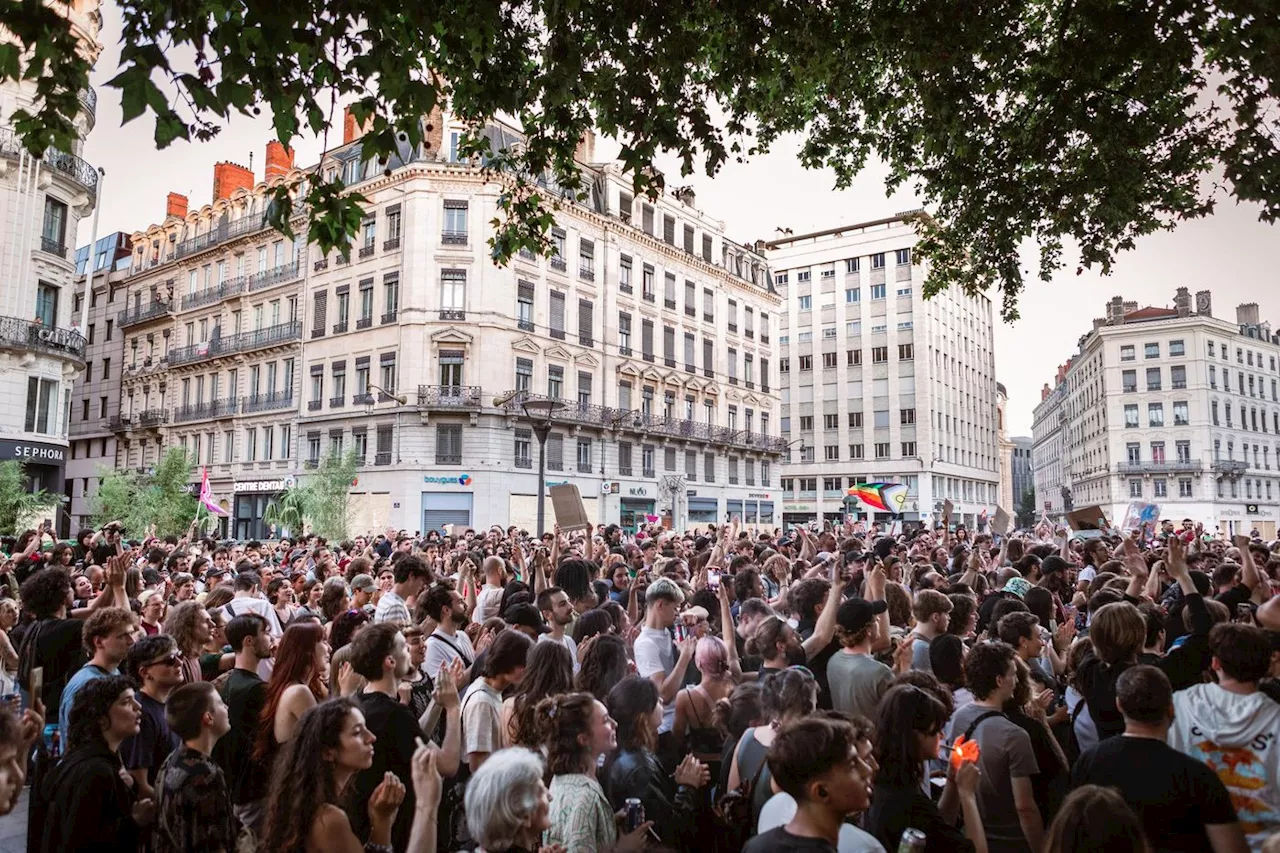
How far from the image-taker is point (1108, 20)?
6992 mm

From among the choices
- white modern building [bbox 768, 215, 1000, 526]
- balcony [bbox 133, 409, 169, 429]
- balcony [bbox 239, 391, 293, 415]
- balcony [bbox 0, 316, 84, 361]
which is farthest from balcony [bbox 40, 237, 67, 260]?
white modern building [bbox 768, 215, 1000, 526]

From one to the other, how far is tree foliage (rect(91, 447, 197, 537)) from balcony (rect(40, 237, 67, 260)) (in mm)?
10085

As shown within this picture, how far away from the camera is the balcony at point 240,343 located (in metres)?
40.7

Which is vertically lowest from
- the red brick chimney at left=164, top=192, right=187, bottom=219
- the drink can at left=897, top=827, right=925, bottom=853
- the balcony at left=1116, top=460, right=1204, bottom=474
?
the drink can at left=897, top=827, right=925, bottom=853

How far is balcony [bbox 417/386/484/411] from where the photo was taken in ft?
117

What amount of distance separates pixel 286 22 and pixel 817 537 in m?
13.9

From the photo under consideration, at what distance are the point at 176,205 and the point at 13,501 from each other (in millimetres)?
34032

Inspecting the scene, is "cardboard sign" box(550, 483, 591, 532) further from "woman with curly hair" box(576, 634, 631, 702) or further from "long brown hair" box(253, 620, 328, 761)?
"long brown hair" box(253, 620, 328, 761)

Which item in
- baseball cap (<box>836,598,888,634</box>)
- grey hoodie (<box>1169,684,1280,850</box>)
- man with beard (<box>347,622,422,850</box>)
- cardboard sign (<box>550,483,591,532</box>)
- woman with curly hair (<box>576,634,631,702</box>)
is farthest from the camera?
cardboard sign (<box>550,483,591,532</box>)

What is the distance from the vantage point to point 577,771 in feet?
11.4

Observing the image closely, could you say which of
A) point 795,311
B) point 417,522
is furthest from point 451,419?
point 795,311

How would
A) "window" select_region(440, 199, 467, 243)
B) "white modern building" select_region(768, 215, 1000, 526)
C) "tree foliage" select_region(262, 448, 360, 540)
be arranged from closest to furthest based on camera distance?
1. "tree foliage" select_region(262, 448, 360, 540)
2. "window" select_region(440, 199, 467, 243)
3. "white modern building" select_region(768, 215, 1000, 526)

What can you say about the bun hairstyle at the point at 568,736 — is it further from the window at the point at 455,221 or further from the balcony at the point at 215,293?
the balcony at the point at 215,293

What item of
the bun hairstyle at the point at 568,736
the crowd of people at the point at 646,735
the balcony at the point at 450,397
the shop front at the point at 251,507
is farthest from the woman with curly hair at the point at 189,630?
the shop front at the point at 251,507
